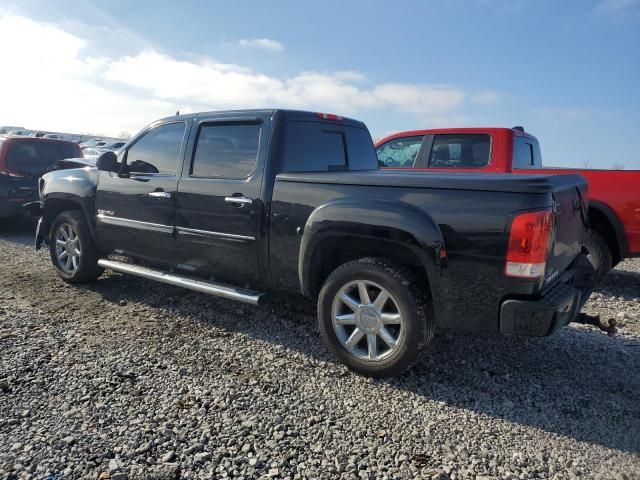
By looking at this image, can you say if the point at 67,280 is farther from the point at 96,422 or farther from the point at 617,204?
the point at 617,204

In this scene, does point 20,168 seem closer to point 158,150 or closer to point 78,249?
point 78,249

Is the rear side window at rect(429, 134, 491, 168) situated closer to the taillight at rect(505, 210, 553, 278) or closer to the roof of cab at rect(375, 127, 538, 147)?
the roof of cab at rect(375, 127, 538, 147)

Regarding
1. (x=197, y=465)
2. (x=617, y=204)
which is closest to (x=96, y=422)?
(x=197, y=465)

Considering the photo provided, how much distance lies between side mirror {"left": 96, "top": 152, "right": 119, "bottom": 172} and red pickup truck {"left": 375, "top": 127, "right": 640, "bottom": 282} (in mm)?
3581

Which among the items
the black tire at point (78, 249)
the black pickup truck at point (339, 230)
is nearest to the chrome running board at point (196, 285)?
the black pickup truck at point (339, 230)

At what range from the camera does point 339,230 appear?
3.20 m

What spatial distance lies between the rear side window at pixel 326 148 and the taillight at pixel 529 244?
5.95 ft

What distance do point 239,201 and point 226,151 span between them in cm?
56

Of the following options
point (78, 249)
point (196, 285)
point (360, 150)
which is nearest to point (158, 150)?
point (196, 285)

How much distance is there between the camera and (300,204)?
340cm

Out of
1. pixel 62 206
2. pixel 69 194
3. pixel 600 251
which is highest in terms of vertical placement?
pixel 69 194

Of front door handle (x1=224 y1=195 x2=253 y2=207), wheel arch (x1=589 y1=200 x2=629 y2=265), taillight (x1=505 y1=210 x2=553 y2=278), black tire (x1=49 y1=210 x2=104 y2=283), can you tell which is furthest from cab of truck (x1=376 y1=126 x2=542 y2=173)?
black tire (x1=49 y1=210 x2=104 y2=283)

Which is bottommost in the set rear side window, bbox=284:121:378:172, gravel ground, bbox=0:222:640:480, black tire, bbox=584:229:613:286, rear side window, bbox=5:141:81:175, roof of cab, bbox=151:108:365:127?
gravel ground, bbox=0:222:640:480

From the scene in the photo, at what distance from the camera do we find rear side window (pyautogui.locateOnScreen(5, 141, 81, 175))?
7867 millimetres
